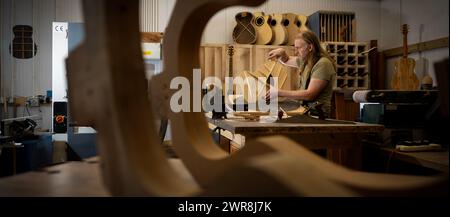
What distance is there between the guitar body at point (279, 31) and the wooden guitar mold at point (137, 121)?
3640 millimetres

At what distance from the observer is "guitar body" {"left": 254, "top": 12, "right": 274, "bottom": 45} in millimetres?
4016

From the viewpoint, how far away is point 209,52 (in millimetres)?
3873

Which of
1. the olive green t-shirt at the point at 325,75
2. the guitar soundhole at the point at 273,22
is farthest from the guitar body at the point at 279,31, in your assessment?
the olive green t-shirt at the point at 325,75

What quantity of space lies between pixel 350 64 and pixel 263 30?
1113 millimetres

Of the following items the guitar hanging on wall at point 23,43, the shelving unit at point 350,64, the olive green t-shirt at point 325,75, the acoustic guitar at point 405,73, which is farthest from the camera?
the shelving unit at point 350,64

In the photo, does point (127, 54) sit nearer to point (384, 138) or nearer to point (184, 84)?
point (184, 84)

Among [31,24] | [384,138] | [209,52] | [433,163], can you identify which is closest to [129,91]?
[433,163]

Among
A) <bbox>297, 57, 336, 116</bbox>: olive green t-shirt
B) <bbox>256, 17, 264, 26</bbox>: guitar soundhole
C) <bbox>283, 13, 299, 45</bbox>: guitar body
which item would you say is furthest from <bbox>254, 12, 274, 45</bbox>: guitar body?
<bbox>297, 57, 336, 116</bbox>: olive green t-shirt

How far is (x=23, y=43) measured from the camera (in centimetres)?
380

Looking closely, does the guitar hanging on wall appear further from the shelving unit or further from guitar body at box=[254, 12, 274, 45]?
the shelving unit

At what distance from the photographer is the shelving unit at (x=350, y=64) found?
12.9 feet

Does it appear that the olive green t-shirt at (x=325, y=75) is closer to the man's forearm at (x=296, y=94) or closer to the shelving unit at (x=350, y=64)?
the man's forearm at (x=296, y=94)

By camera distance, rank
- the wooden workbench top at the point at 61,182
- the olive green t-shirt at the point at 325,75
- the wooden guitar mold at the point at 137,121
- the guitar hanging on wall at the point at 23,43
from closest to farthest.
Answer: the wooden guitar mold at the point at 137,121, the wooden workbench top at the point at 61,182, the olive green t-shirt at the point at 325,75, the guitar hanging on wall at the point at 23,43
